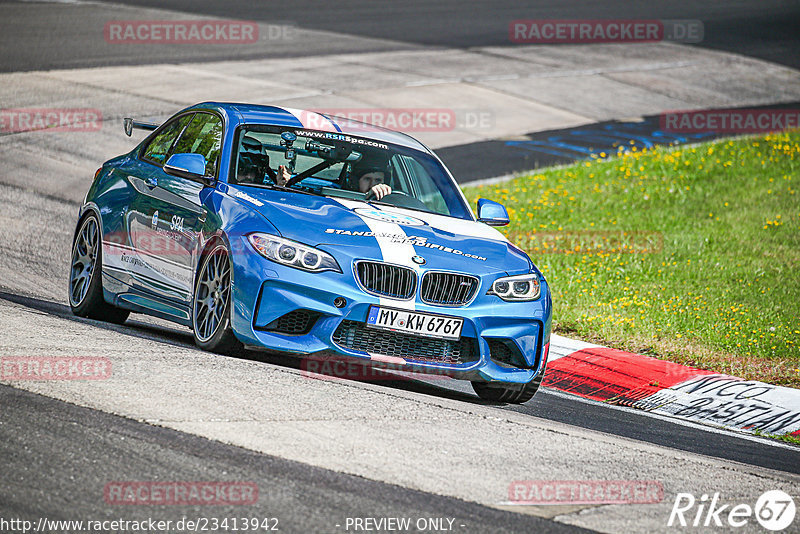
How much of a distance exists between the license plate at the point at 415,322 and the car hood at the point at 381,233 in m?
0.31

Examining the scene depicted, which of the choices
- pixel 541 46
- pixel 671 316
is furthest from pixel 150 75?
pixel 671 316

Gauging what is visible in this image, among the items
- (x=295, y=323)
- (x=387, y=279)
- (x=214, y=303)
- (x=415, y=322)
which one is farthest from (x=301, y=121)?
(x=415, y=322)

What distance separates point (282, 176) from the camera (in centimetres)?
825

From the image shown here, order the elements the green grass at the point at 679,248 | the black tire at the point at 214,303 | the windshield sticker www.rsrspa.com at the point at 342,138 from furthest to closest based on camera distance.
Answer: the green grass at the point at 679,248
the windshield sticker www.rsrspa.com at the point at 342,138
the black tire at the point at 214,303

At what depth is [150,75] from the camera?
22812mm

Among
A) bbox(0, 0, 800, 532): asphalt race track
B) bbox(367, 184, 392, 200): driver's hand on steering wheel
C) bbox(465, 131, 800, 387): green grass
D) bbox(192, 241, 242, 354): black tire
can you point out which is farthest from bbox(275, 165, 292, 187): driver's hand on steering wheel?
bbox(465, 131, 800, 387): green grass

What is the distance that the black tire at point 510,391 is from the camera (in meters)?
7.84

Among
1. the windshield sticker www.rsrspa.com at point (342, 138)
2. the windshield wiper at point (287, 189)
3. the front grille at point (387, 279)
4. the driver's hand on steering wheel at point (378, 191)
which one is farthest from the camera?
the windshield sticker www.rsrspa.com at point (342, 138)

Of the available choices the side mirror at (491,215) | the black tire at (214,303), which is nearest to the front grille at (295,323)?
the black tire at (214,303)

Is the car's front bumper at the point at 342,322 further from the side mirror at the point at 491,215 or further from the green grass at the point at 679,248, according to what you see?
the green grass at the point at 679,248

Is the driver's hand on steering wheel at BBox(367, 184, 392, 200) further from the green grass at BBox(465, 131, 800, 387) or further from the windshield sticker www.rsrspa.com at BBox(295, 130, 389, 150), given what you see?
the green grass at BBox(465, 131, 800, 387)

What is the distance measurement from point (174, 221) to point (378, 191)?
144 cm

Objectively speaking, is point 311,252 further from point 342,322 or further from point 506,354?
point 506,354

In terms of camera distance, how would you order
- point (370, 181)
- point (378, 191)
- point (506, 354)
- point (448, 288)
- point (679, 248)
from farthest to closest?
point (679, 248), point (370, 181), point (378, 191), point (506, 354), point (448, 288)
